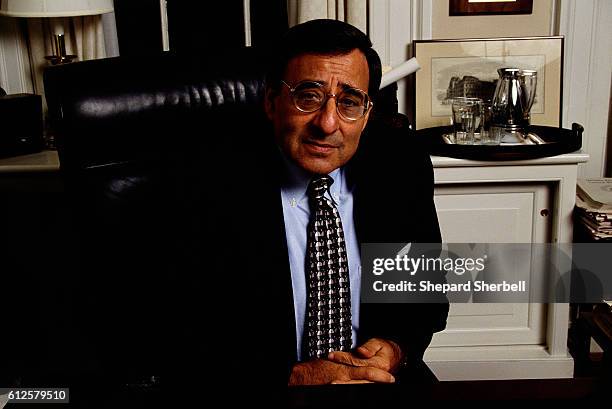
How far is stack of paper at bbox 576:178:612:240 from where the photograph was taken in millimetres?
2184

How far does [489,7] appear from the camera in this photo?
254 centimetres

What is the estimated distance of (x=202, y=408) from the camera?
103 cm

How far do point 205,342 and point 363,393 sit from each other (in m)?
0.41

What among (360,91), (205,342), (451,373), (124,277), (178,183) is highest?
(360,91)

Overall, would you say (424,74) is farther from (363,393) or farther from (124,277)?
(363,393)

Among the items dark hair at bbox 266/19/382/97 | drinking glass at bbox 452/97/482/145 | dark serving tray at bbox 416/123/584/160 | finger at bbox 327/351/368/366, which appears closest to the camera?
dark hair at bbox 266/19/382/97

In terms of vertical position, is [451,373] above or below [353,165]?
below

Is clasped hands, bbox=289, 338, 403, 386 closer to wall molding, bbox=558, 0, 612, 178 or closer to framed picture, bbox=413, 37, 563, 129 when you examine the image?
framed picture, bbox=413, 37, 563, 129

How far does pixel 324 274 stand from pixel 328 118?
1.02 feet

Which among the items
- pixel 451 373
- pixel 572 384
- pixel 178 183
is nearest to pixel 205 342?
pixel 178 183

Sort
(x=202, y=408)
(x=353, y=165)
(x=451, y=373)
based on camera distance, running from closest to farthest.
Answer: (x=202, y=408), (x=353, y=165), (x=451, y=373)

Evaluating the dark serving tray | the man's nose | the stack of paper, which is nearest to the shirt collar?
the man's nose

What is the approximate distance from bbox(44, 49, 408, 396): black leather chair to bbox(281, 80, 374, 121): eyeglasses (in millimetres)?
220

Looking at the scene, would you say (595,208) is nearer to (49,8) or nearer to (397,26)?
(397,26)
